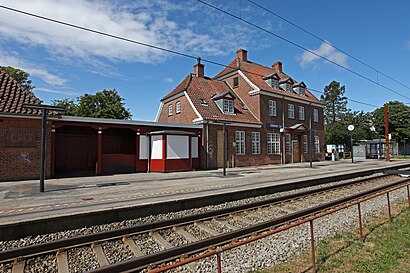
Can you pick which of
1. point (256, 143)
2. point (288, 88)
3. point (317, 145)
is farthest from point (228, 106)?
point (317, 145)

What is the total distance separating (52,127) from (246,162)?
1606 centimetres

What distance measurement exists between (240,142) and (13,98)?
17171mm

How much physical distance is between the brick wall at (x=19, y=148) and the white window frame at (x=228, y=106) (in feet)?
49.4

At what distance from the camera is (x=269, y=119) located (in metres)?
27.4

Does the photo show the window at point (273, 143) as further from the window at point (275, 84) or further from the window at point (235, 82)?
the window at point (235, 82)

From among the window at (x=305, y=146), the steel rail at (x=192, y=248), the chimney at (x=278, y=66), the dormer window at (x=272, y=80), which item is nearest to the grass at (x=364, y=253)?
the steel rail at (x=192, y=248)

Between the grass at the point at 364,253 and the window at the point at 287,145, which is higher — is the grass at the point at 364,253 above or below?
below

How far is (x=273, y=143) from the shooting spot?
1085 inches

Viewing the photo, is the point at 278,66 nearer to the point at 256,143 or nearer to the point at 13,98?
the point at 256,143

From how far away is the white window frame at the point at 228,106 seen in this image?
2486cm

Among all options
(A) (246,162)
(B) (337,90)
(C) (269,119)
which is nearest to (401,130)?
(B) (337,90)

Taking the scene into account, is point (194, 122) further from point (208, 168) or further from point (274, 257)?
point (274, 257)

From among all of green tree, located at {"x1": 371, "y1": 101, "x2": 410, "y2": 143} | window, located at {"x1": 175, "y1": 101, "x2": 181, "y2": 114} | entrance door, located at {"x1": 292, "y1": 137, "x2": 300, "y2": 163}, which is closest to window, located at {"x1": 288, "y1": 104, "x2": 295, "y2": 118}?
entrance door, located at {"x1": 292, "y1": 137, "x2": 300, "y2": 163}

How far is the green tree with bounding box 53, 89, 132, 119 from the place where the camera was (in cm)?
4228
